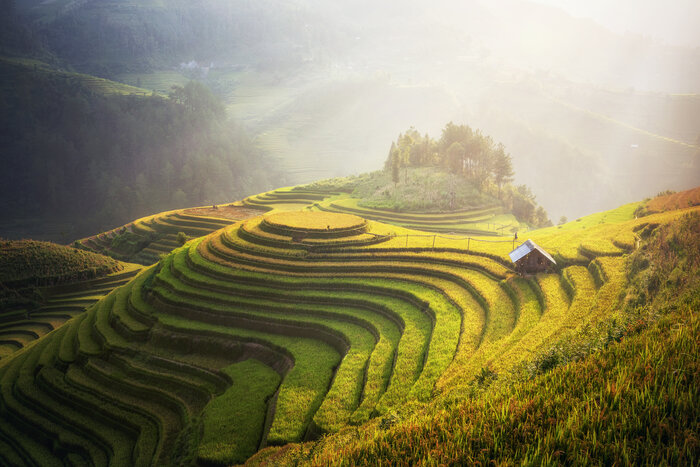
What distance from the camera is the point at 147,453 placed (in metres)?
11.6

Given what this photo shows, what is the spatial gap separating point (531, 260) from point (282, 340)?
11.4 m

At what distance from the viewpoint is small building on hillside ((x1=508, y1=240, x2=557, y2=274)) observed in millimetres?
14422

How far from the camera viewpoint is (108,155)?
259ft

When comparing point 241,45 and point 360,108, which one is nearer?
point 360,108

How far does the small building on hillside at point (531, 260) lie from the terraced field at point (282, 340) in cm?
59

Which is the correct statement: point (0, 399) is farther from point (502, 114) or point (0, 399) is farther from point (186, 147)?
point (502, 114)

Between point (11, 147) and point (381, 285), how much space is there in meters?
95.1

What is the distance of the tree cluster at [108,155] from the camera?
68562 millimetres

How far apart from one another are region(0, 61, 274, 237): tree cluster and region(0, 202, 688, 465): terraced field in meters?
55.9

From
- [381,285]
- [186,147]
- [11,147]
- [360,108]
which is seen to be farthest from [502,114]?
[11,147]

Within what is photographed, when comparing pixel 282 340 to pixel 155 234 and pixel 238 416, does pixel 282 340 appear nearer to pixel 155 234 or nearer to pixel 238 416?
pixel 238 416

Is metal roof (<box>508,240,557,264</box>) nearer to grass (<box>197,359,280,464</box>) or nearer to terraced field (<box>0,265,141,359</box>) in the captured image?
grass (<box>197,359,280,464</box>)

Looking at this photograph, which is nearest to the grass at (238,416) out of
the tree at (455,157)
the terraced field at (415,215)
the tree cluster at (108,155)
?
the terraced field at (415,215)

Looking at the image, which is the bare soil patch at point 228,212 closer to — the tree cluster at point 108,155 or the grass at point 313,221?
the grass at point 313,221
